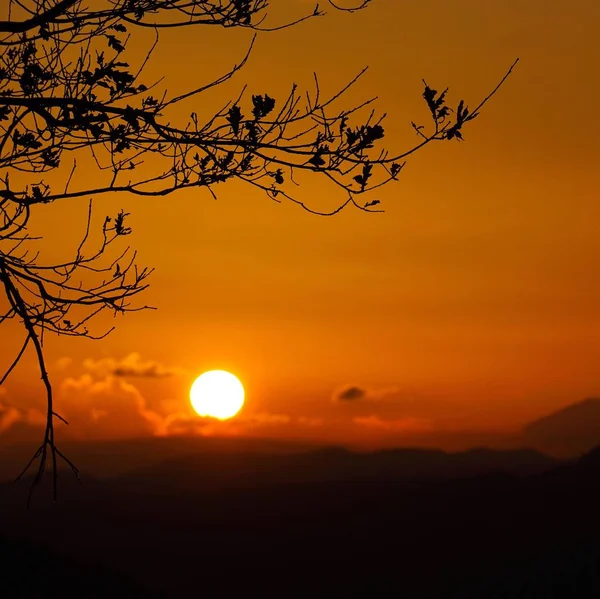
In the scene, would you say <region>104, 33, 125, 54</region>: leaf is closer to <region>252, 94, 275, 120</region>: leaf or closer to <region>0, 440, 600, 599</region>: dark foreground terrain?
<region>252, 94, 275, 120</region>: leaf

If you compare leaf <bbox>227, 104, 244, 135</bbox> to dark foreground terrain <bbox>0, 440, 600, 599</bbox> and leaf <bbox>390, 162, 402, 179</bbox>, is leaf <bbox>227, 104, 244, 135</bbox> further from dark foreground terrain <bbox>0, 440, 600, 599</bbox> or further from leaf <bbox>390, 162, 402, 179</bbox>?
dark foreground terrain <bbox>0, 440, 600, 599</bbox>

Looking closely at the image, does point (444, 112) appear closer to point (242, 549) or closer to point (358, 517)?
point (242, 549)

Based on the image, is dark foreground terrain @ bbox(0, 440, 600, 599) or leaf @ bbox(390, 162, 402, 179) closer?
leaf @ bbox(390, 162, 402, 179)

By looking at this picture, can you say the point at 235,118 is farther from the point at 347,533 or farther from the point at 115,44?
the point at 347,533

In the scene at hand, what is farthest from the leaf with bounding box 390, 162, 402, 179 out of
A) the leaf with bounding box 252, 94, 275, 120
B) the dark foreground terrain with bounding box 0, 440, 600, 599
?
the dark foreground terrain with bounding box 0, 440, 600, 599

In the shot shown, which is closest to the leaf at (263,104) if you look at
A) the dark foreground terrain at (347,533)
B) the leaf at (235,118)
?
the leaf at (235,118)

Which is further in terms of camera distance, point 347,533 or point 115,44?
point 347,533

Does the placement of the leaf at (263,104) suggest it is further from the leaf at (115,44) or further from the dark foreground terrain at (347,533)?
the dark foreground terrain at (347,533)

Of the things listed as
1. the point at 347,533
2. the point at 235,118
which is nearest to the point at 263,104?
the point at 235,118

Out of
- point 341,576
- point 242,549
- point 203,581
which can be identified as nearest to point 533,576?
point 341,576

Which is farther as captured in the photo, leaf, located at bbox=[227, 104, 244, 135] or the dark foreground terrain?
the dark foreground terrain

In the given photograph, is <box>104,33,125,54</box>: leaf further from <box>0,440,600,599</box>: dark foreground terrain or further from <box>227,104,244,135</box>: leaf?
<box>0,440,600,599</box>: dark foreground terrain

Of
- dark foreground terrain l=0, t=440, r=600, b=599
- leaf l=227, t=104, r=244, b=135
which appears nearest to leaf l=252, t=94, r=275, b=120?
leaf l=227, t=104, r=244, b=135

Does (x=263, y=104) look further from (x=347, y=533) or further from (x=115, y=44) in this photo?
(x=347, y=533)
